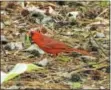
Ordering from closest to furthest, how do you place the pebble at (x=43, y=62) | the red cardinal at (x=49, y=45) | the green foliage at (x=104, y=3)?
the pebble at (x=43, y=62), the red cardinal at (x=49, y=45), the green foliage at (x=104, y=3)

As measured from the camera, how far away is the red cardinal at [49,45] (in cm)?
456

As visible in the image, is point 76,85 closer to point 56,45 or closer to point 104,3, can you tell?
point 56,45

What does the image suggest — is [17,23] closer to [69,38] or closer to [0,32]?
[0,32]

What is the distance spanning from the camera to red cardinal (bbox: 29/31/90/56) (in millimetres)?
4562

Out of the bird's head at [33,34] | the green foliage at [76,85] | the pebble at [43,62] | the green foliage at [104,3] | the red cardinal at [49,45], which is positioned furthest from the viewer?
the green foliage at [104,3]

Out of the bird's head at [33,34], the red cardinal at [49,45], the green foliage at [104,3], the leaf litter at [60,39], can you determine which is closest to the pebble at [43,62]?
the leaf litter at [60,39]

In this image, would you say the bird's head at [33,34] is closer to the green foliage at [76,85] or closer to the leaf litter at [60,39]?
the leaf litter at [60,39]

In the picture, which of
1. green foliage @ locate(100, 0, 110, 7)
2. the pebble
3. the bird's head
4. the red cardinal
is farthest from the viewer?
green foliage @ locate(100, 0, 110, 7)

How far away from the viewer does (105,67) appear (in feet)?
14.4

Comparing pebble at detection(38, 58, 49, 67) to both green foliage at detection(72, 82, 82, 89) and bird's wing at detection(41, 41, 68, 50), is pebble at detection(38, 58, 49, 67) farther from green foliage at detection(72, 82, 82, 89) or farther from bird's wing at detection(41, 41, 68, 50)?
green foliage at detection(72, 82, 82, 89)

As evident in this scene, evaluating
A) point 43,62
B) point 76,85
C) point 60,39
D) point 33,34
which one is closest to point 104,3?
point 60,39

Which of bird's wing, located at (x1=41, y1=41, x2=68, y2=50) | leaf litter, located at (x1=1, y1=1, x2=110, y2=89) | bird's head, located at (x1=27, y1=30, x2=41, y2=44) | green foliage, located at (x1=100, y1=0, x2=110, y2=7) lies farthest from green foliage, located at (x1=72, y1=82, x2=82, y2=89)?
green foliage, located at (x1=100, y1=0, x2=110, y2=7)

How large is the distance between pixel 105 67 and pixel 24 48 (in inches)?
31.8

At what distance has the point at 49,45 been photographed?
470 centimetres
